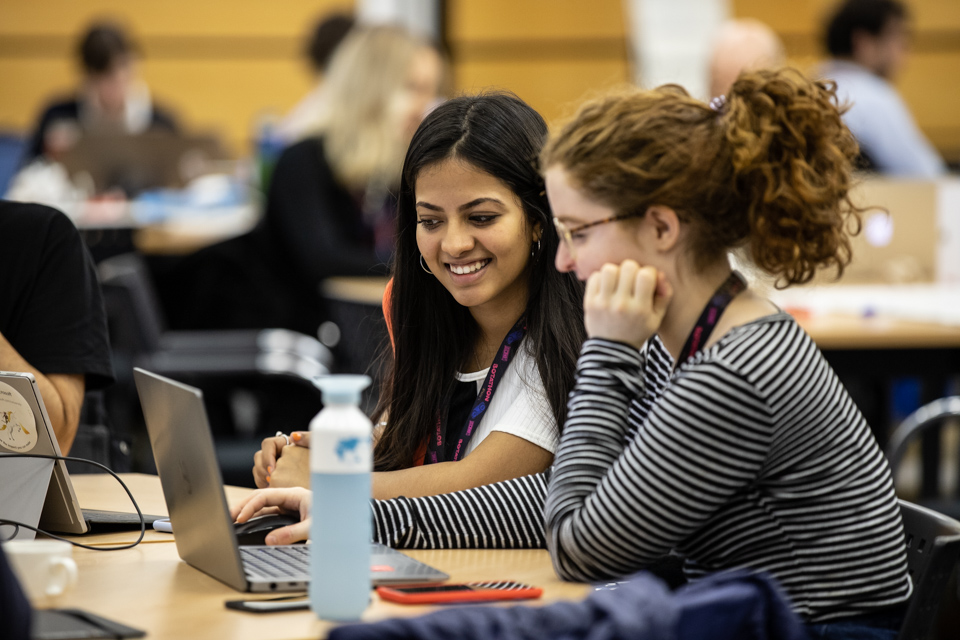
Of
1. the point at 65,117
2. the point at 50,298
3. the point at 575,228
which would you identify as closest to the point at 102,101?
the point at 65,117

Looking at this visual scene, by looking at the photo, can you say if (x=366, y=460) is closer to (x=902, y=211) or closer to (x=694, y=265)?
(x=694, y=265)

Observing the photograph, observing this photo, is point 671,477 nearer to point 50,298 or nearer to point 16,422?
point 16,422

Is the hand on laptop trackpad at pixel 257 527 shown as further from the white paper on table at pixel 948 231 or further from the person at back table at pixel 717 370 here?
the white paper on table at pixel 948 231

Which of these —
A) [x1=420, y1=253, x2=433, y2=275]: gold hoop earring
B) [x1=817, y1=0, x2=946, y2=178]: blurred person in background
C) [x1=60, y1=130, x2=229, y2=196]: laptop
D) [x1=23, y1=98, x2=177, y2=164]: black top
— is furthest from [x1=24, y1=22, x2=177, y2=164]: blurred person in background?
[x1=420, y1=253, x2=433, y2=275]: gold hoop earring

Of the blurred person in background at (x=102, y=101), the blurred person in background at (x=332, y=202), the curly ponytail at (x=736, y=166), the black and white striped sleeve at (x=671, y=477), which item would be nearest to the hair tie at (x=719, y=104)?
the curly ponytail at (x=736, y=166)

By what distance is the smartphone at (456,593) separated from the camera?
1044mm

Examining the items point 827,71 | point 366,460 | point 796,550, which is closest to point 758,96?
point 796,550

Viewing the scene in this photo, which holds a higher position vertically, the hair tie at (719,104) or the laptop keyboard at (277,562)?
the hair tie at (719,104)

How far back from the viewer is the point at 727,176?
1232 millimetres

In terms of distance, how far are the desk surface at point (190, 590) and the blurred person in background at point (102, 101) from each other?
502cm

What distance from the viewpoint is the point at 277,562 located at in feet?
3.86

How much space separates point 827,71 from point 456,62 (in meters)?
2.68

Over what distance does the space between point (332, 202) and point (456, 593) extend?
9.22ft

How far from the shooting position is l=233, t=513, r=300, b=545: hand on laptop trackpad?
4.33 ft
